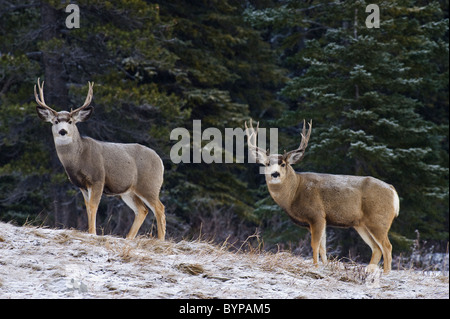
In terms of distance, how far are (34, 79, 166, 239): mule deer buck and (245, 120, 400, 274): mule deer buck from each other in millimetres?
1558

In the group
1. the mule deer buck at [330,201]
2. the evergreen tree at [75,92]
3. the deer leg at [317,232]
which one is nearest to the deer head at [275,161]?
the mule deer buck at [330,201]

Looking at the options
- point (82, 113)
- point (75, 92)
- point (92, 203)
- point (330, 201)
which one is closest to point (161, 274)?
point (92, 203)

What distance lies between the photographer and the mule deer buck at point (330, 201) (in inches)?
347

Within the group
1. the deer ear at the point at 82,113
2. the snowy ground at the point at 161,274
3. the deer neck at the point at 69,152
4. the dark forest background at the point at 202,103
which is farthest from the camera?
the dark forest background at the point at 202,103

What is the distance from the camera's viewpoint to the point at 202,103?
17.8 m

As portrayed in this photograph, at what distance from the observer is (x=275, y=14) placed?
16.7 metres

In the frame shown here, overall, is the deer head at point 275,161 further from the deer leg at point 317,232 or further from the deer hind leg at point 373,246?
the deer hind leg at point 373,246

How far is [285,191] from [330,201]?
0.57 m

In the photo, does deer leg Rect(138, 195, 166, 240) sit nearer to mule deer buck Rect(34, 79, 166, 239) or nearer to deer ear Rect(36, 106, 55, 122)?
mule deer buck Rect(34, 79, 166, 239)

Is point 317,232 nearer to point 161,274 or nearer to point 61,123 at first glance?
point 161,274

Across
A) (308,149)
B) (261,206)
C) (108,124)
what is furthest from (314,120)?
(108,124)

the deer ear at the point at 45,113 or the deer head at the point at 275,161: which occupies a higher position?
the deer ear at the point at 45,113

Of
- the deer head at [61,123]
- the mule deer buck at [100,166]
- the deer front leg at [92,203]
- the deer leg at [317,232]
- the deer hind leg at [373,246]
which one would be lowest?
the deer hind leg at [373,246]

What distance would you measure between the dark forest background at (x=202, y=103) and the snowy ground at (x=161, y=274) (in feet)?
22.5
